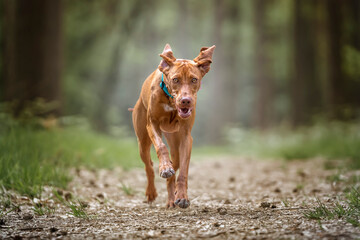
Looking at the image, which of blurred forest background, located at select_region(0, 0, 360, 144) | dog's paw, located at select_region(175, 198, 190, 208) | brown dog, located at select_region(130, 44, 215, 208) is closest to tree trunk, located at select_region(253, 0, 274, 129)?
blurred forest background, located at select_region(0, 0, 360, 144)

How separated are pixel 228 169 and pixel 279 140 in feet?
24.5

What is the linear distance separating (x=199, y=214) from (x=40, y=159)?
2.90 m

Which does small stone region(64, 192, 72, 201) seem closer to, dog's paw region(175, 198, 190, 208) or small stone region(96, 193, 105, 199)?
small stone region(96, 193, 105, 199)

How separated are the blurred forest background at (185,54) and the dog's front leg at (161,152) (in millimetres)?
5308

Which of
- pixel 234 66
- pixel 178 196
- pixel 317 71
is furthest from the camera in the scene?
pixel 234 66

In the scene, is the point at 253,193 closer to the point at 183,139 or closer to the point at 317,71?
the point at 183,139

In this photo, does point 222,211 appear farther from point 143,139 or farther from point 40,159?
point 40,159

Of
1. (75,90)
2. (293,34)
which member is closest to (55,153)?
(75,90)

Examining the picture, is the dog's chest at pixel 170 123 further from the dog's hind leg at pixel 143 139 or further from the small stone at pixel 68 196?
the small stone at pixel 68 196

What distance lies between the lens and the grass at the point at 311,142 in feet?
29.8

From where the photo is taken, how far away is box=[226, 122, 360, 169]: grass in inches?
357

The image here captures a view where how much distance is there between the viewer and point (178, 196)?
3.96 metres

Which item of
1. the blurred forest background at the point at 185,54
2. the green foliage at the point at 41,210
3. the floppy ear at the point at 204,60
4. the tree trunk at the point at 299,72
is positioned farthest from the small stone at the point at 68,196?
the tree trunk at the point at 299,72

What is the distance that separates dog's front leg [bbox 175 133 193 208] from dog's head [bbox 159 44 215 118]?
0.53 metres
